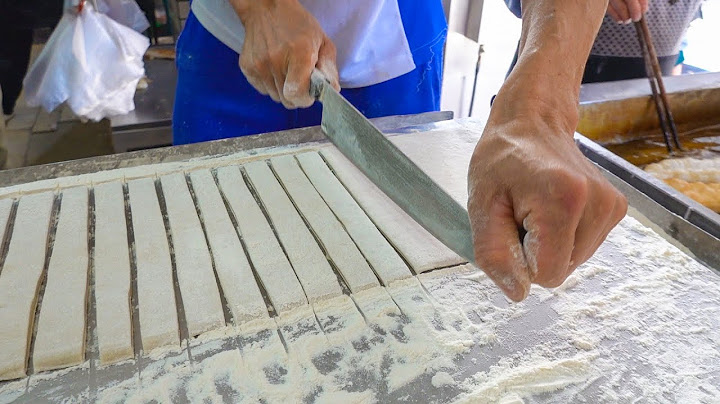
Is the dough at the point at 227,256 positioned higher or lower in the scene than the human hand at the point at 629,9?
lower

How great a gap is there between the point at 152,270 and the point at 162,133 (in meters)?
1.86

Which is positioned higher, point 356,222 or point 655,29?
point 655,29

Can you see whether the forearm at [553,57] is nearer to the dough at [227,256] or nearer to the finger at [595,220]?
the finger at [595,220]

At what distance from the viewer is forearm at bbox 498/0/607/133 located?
84 cm

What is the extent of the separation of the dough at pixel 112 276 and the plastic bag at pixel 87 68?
144 centimetres

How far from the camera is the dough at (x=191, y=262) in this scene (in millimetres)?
958

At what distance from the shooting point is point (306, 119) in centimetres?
162

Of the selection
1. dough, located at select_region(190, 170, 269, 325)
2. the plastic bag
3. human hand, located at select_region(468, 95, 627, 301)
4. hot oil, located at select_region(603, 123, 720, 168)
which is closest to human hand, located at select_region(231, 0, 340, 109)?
dough, located at select_region(190, 170, 269, 325)

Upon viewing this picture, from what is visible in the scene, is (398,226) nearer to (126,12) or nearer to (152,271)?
(152,271)

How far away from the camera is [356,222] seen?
3.98 feet

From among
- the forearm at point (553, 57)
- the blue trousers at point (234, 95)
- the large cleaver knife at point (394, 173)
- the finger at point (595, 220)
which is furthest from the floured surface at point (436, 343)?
the blue trousers at point (234, 95)

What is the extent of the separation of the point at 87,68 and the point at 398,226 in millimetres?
1979

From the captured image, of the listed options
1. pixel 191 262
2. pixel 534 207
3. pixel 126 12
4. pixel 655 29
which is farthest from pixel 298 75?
pixel 126 12

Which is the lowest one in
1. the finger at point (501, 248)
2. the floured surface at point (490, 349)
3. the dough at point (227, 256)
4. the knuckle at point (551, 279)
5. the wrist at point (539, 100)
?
the floured surface at point (490, 349)
